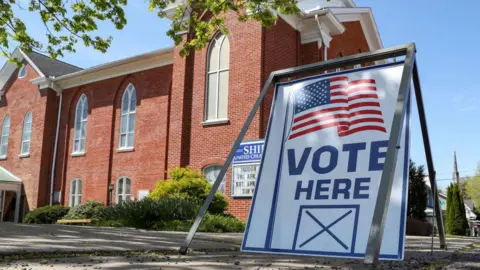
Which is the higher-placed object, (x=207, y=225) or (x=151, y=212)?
(x=151, y=212)

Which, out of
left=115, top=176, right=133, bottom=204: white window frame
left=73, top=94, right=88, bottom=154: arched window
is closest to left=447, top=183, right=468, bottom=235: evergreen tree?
left=115, top=176, right=133, bottom=204: white window frame

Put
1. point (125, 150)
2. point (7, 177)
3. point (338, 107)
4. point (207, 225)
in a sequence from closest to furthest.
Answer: point (338, 107)
point (207, 225)
point (125, 150)
point (7, 177)

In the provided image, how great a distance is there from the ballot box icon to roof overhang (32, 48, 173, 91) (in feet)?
55.3

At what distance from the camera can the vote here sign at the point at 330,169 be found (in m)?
3.34

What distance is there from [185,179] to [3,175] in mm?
15532

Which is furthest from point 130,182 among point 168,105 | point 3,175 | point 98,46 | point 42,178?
point 98,46

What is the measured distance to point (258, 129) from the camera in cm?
1560

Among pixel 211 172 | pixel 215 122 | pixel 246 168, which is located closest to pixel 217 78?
pixel 215 122

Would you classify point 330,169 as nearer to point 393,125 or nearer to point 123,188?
point 393,125

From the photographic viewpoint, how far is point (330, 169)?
3643mm

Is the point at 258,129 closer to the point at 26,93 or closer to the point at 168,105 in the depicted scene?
the point at 168,105

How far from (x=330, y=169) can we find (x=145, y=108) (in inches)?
712

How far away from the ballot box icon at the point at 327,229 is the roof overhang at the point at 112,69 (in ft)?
55.3

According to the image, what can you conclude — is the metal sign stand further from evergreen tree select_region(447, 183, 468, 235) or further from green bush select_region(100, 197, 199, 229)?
evergreen tree select_region(447, 183, 468, 235)
